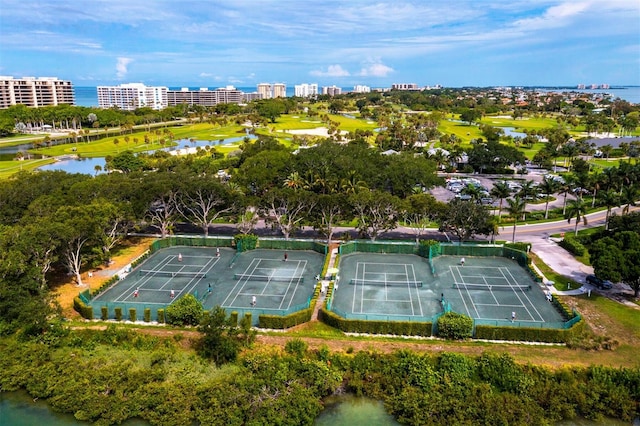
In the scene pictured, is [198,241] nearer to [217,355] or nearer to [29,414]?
[217,355]

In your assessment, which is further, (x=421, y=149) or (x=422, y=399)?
(x=421, y=149)

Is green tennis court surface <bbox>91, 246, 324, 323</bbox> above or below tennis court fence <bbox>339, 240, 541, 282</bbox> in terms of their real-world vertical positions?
below

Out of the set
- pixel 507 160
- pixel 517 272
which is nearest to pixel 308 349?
pixel 517 272

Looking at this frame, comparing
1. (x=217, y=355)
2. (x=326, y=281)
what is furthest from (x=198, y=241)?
(x=217, y=355)

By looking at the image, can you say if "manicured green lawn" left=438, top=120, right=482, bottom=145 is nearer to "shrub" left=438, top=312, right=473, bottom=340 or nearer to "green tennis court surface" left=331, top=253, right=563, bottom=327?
"green tennis court surface" left=331, top=253, right=563, bottom=327

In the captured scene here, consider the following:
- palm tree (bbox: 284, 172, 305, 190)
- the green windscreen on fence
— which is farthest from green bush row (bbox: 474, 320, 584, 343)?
palm tree (bbox: 284, 172, 305, 190)

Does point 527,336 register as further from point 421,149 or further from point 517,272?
point 421,149

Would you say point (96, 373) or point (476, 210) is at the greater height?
point (476, 210)

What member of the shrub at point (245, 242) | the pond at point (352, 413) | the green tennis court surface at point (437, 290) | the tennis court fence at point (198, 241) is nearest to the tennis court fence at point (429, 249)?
the green tennis court surface at point (437, 290)
